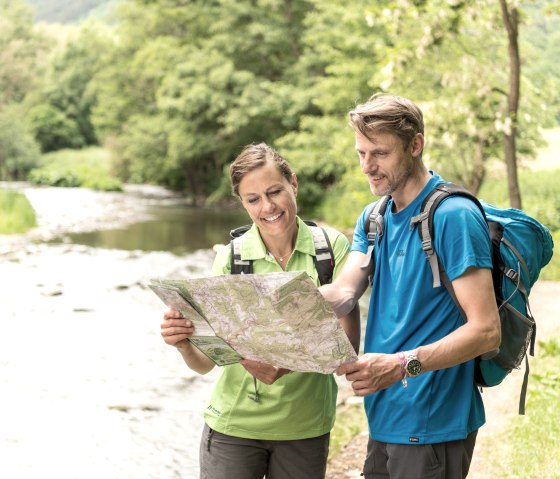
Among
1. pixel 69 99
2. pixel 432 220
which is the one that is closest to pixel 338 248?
pixel 432 220

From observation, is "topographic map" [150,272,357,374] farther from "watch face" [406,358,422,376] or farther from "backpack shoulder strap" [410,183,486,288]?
"backpack shoulder strap" [410,183,486,288]

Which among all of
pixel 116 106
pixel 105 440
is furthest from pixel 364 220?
pixel 116 106

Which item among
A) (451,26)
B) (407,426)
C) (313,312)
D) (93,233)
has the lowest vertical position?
(93,233)

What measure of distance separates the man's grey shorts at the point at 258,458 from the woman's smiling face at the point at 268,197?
0.71 m

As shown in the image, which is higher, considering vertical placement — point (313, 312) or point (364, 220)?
point (364, 220)

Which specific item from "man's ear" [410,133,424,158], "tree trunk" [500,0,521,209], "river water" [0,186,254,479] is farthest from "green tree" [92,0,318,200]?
"man's ear" [410,133,424,158]

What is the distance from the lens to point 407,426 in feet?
7.40

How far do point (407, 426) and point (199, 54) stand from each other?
2737 centimetres

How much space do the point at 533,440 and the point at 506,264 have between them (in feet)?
9.09

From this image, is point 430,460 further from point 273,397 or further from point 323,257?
point 323,257

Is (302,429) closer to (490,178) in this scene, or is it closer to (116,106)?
(490,178)

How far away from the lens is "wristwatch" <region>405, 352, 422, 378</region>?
7.00 feet

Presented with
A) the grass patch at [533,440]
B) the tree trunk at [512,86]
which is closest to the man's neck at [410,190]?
the grass patch at [533,440]

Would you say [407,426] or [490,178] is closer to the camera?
[407,426]
